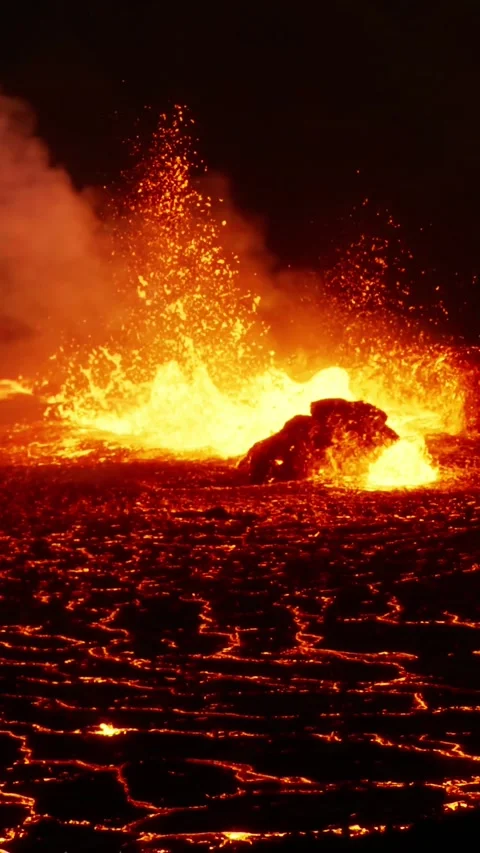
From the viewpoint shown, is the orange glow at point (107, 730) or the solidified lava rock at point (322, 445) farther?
the solidified lava rock at point (322, 445)

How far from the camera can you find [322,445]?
49.6ft

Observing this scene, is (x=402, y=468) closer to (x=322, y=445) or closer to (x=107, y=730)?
(x=322, y=445)

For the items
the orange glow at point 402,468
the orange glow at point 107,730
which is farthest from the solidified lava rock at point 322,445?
the orange glow at point 107,730

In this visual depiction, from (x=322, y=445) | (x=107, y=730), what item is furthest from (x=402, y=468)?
(x=107, y=730)

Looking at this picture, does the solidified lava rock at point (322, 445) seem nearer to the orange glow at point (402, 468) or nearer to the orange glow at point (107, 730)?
the orange glow at point (402, 468)

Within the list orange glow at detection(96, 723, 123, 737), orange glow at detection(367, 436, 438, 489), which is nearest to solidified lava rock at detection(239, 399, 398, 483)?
orange glow at detection(367, 436, 438, 489)

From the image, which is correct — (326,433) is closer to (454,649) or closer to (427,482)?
(427,482)

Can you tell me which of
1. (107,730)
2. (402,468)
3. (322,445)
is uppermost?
(322,445)

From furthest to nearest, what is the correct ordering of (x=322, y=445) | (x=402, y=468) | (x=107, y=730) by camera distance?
(x=322, y=445)
(x=402, y=468)
(x=107, y=730)

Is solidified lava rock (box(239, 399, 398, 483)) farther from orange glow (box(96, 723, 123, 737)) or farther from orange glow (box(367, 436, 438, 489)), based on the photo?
orange glow (box(96, 723, 123, 737))

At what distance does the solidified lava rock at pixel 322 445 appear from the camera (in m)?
14.7

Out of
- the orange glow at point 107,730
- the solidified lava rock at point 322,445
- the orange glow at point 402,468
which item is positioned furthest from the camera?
the solidified lava rock at point 322,445

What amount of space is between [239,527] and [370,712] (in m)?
5.19

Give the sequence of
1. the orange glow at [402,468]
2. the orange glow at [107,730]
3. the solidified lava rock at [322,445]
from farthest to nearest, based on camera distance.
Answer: the solidified lava rock at [322,445]
the orange glow at [402,468]
the orange glow at [107,730]
